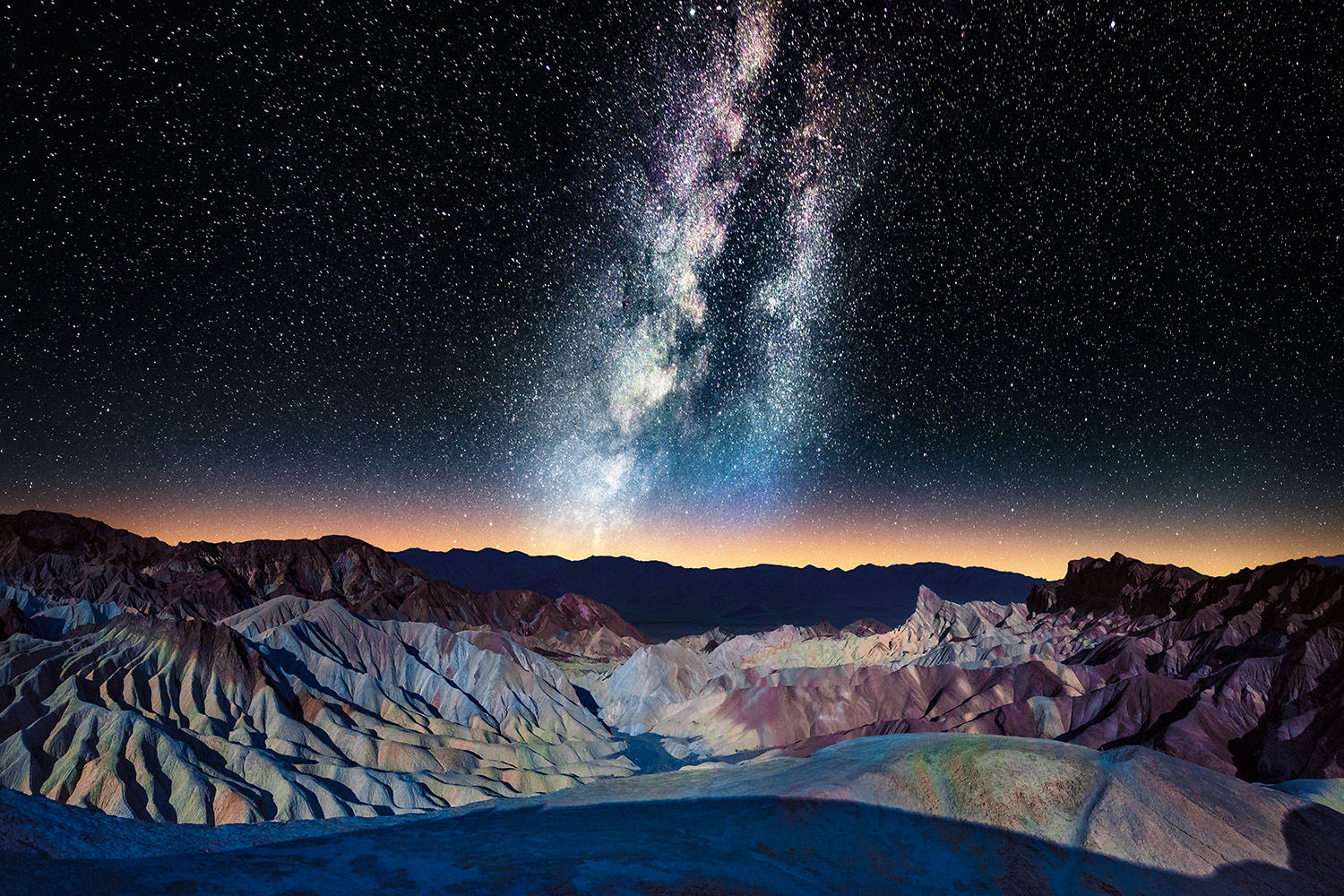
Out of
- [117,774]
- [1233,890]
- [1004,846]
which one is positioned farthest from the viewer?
[117,774]

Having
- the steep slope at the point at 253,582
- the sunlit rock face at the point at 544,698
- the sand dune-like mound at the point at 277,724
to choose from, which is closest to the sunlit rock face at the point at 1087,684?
the sunlit rock face at the point at 544,698

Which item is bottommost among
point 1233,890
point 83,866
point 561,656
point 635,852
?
point 561,656

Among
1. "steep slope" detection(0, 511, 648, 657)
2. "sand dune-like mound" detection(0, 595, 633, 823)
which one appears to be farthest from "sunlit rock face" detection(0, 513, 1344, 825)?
"steep slope" detection(0, 511, 648, 657)

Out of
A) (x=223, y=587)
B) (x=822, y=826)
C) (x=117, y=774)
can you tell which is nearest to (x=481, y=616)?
(x=223, y=587)

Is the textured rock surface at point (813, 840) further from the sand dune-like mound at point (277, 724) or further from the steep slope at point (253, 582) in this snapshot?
Answer: the steep slope at point (253, 582)

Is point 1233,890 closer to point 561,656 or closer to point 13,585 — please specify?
point 561,656

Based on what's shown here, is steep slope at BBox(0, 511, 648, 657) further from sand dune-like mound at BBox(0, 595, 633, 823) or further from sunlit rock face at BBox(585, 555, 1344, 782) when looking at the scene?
sunlit rock face at BBox(585, 555, 1344, 782)

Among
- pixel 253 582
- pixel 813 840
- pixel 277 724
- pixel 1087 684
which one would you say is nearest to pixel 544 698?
pixel 277 724
